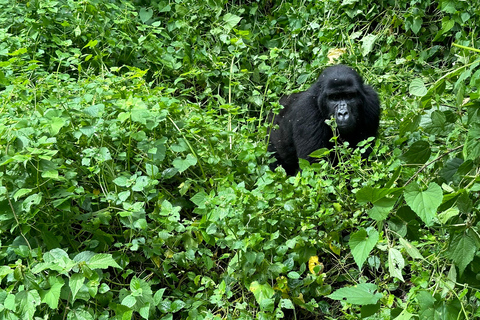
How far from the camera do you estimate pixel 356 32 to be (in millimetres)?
6082

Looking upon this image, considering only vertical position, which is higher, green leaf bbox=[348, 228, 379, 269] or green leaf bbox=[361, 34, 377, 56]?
green leaf bbox=[348, 228, 379, 269]

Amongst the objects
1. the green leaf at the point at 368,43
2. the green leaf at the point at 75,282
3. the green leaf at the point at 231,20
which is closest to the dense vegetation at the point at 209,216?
the green leaf at the point at 75,282

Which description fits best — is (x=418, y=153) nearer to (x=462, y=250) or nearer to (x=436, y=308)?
(x=462, y=250)

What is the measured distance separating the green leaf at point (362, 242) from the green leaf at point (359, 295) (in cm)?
17

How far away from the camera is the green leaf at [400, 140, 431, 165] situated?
258 cm

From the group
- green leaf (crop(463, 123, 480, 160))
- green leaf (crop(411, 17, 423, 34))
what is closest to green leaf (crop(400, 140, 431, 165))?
green leaf (crop(463, 123, 480, 160))

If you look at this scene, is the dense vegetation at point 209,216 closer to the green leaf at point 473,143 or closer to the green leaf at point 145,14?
the green leaf at point 473,143

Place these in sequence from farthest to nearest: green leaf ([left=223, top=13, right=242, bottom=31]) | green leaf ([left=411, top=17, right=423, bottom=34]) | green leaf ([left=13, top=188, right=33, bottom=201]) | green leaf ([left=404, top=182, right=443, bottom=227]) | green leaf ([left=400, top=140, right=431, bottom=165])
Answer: green leaf ([left=411, top=17, right=423, bottom=34]) → green leaf ([left=223, top=13, right=242, bottom=31]) → green leaf ([left=13, top=188, right=33, bottom=201]) → green leaf ([left=400, top=140, right=431, bottom=165]) → green leaf ([left=404, top=182, right=443, bottom=227])

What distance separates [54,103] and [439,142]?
9.19 ft

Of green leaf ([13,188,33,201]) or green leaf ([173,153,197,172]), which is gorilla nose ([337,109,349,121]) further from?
green leaf ([13,188,33,201])

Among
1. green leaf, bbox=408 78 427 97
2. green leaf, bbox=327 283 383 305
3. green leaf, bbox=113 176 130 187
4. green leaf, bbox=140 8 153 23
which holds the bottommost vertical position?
green leaf, bbox=140 8 153 23

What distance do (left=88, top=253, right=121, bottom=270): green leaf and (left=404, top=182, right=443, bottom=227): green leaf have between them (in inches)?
54.8

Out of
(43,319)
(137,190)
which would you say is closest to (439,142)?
(137,190)

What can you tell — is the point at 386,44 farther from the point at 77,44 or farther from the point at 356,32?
the point at 77,44
